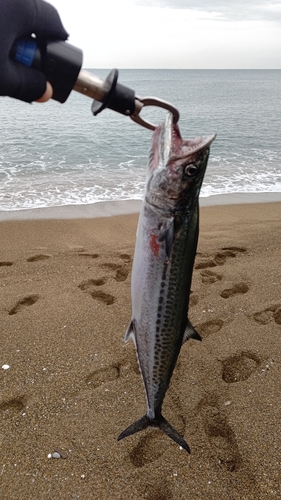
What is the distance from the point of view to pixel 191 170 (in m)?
2.23

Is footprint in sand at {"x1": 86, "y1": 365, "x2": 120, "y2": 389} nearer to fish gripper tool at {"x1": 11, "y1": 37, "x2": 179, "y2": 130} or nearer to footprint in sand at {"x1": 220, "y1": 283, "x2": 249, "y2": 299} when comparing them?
footprint in sand at {"x1": 220, "y1": 283, "x2": 249, "y2": 299}

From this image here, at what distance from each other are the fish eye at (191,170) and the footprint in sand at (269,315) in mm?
2977

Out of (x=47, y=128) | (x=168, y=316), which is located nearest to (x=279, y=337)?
(x=168, y=316)

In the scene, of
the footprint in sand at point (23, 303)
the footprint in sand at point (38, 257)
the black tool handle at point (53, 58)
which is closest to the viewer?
the black tool handle at point (53, 58)

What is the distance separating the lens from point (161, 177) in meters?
2.26

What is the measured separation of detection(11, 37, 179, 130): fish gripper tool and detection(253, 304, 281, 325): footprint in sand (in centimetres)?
317

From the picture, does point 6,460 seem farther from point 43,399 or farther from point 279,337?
point 279,337

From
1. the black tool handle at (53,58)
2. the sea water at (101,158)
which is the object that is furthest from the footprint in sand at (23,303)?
the sea water at (101,158)

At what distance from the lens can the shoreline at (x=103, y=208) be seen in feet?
28.8

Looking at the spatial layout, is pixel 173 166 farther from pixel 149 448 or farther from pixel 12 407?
pixel 12 407

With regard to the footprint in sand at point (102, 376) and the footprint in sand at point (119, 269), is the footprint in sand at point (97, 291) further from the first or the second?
the footprint in sand at point (102, 376)

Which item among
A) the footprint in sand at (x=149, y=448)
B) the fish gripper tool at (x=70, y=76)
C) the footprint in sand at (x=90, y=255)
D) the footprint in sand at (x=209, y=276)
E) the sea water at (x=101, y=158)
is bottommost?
the sea water at (x=101, y=158)

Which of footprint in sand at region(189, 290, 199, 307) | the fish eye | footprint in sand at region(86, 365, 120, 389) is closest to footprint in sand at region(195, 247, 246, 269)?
footprint in sand at region(189, 290, 199, 307)

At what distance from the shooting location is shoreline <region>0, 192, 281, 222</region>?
8.77 m
